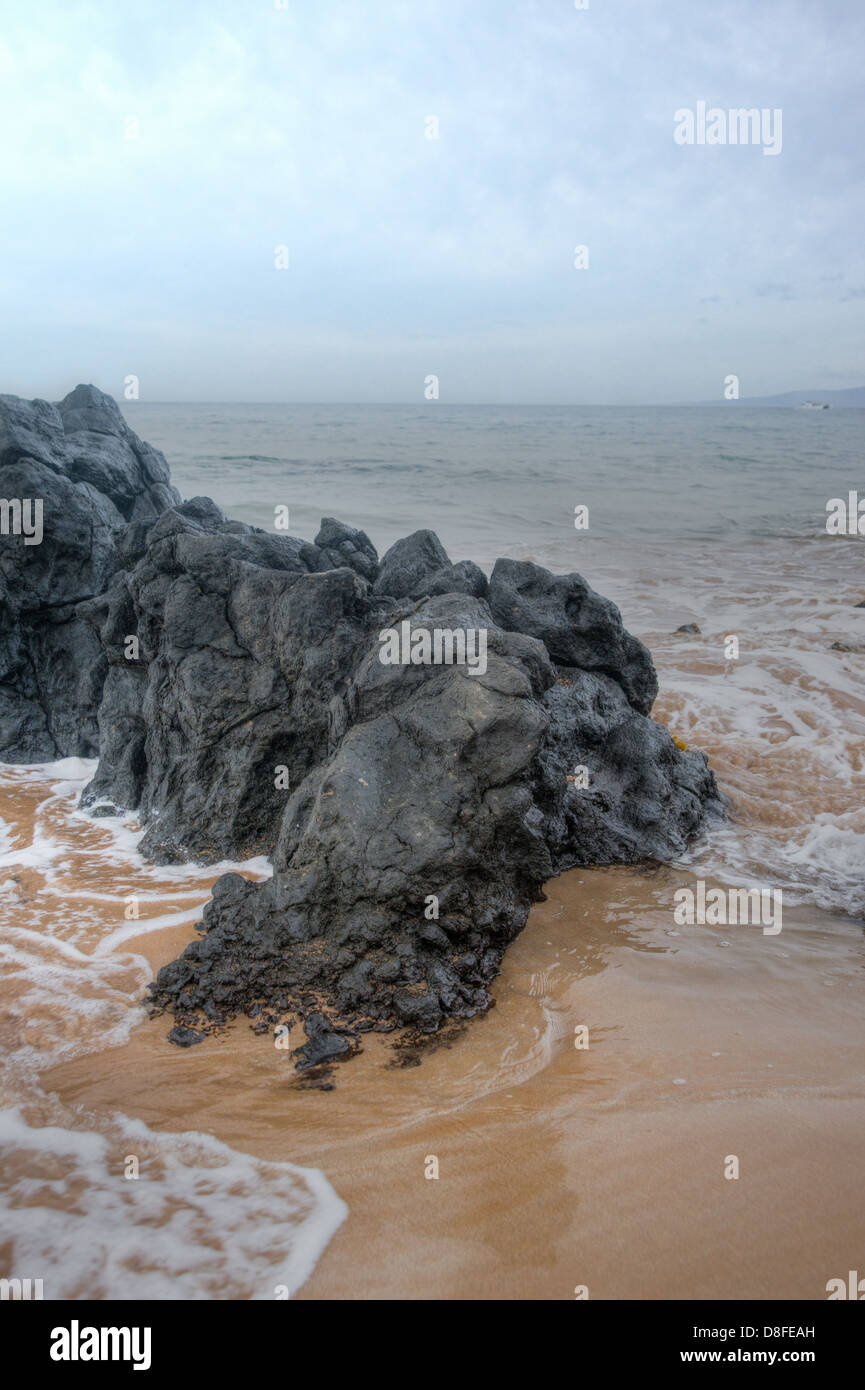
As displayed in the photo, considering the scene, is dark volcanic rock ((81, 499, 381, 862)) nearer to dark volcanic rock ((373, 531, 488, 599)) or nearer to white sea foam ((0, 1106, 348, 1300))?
dark volcanic rock ((373, 531, 488, 599))

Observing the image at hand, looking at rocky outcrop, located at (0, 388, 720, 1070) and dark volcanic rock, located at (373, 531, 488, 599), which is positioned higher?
dark volcanic rock, located at (373, 531, 488, 599)

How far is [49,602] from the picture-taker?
296 inches

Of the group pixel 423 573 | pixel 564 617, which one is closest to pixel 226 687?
pixel 423 573

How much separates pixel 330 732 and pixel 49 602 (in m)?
3.69

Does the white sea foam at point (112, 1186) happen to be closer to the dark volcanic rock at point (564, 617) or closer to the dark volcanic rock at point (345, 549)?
the dark volcanic rock at point (564, 617)

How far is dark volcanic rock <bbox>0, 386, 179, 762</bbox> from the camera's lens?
7.41 metres

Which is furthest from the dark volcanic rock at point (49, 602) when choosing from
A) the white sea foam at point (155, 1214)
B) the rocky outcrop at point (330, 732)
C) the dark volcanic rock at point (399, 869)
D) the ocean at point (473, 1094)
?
the white sea foam at point (155, 1214)

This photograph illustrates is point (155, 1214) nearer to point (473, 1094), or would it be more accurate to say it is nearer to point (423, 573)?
point (473, 1094)

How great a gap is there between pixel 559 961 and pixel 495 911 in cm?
44

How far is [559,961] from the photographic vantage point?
14.4 feet

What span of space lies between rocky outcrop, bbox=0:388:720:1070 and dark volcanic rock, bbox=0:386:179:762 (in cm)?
2

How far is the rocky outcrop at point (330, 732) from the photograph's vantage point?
416 centimetres

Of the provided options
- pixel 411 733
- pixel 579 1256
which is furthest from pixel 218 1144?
pixel 411 733

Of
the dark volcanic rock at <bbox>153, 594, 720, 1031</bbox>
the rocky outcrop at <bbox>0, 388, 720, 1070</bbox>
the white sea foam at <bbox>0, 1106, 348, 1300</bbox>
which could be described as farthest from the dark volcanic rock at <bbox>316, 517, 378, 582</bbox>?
the white sea foam at <bbox>0, 1106, 348, 1300</bbox>
